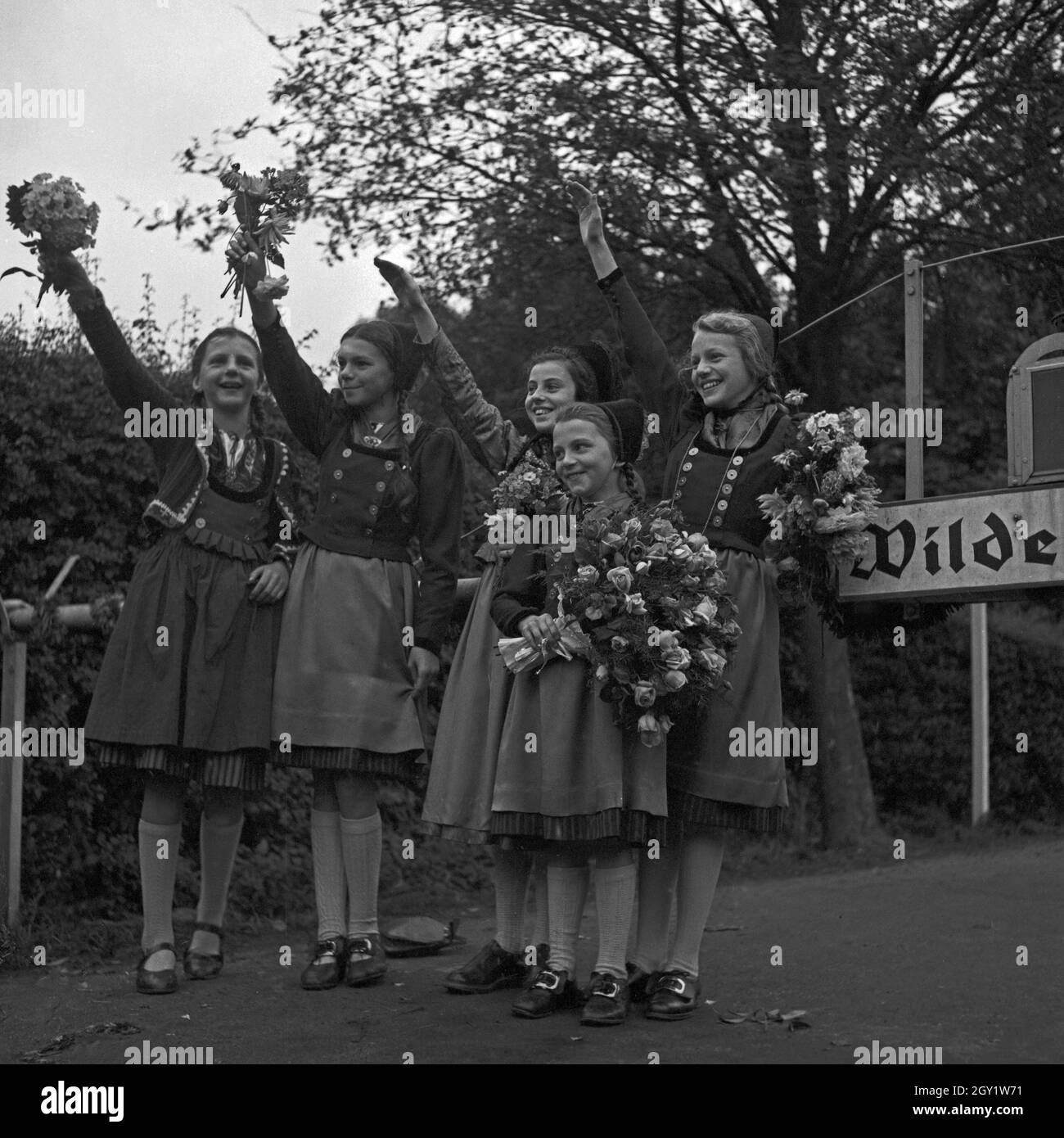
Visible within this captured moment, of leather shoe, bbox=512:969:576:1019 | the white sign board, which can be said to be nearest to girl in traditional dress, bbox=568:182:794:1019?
leather shoe, bbox=512:969:576:1019

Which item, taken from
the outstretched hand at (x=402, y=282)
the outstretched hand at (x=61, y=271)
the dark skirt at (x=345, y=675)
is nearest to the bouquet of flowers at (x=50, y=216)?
the outstretched hand at (x=61, y=271)

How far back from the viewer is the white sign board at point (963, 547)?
4.40 m

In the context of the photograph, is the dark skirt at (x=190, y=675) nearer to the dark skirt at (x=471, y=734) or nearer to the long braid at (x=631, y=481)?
the dark skirt at (x=471, y=734)

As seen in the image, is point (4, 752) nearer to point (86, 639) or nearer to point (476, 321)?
point (86, 639)

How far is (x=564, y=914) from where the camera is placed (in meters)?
4.75

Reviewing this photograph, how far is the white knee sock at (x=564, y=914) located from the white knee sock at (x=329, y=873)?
810mm

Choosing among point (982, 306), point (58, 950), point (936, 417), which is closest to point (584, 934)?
point (58, 950)

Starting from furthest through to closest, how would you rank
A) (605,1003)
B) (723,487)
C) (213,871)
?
(213,871) < (723,487) < (605,1003)

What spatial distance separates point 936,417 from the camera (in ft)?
18.3

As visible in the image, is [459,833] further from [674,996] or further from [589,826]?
[674,996]

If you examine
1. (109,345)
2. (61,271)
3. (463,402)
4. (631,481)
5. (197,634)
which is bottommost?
(197,634)

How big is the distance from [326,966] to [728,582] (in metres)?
1.69

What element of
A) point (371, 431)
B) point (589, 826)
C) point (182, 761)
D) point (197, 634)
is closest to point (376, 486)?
point (371, 431)
